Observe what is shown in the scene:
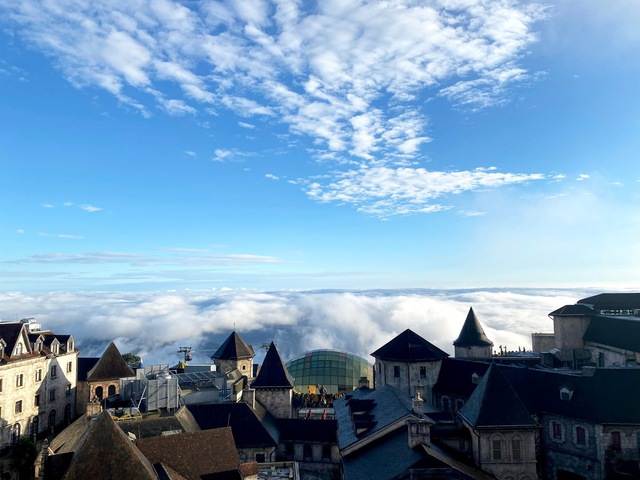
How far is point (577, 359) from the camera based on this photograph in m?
58.5

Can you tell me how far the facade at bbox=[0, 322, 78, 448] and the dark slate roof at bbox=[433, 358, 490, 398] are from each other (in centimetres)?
4458

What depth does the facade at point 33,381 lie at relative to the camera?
45.1 metres

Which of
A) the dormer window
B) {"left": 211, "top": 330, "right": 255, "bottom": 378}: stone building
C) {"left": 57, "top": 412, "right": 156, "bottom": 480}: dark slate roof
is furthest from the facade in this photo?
the dormer window

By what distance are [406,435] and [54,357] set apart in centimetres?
4410

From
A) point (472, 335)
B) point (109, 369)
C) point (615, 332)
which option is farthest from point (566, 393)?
point (109, 369)

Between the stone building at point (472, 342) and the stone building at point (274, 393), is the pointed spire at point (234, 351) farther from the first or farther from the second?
the stone building at point (472, 342)

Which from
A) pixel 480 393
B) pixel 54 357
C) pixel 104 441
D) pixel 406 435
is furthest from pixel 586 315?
pixel 54 357

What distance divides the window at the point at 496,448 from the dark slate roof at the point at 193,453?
17192 mm

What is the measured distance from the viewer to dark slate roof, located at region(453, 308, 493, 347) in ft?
203

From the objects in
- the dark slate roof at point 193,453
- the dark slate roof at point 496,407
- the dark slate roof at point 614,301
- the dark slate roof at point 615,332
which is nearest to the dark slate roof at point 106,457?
the dark slate roof at point 193,453

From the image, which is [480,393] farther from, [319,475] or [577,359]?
[577,359]

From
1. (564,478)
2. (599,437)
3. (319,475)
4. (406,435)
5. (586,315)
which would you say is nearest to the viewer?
(406,435)

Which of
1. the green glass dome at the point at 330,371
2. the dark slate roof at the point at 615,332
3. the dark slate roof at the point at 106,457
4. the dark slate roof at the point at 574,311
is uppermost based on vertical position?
the dark slate roof at the point at 574,311

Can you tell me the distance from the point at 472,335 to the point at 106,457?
52.4 m
